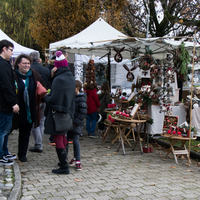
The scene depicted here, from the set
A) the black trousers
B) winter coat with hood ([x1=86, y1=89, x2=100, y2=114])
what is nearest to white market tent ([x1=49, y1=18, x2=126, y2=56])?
winter coat with hood ([x1=86, y1=89, x2=100, y2=114])

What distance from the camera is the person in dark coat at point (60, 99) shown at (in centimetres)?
404

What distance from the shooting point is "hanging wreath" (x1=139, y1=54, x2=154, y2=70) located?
6727 millimetres

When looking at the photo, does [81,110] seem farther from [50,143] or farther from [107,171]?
[50,143]

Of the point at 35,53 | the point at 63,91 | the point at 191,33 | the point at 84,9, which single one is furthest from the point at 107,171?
the point at 191,33

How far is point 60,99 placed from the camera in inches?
159

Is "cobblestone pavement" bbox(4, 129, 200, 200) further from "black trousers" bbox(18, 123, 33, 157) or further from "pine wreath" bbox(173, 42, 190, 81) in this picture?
"pine wreath" bbox(173, 42, 190, 81)

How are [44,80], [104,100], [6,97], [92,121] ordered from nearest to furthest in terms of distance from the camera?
[6,97]
[44,80]
[92,121]
[104,100]

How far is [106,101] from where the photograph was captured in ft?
26.7

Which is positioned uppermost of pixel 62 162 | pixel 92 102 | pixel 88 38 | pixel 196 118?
pixel 88 38

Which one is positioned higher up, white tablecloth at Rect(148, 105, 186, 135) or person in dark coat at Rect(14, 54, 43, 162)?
person in dark coat at Rect(14, 54, 43, 162)

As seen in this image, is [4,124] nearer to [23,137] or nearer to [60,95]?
[23,137]

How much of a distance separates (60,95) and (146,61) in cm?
342

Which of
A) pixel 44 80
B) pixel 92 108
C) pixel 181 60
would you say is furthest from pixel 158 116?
pixel 44 80

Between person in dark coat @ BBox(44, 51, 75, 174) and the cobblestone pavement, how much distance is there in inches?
15.5
